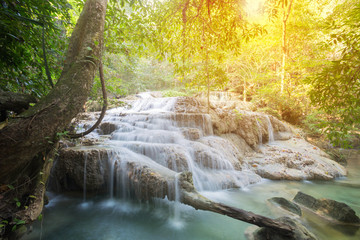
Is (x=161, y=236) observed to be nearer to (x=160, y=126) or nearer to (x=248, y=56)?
(x=160, y=126)

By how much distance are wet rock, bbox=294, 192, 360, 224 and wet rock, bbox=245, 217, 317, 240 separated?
1471mm

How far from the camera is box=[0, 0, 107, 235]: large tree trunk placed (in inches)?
65.7

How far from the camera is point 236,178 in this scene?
18.0 feet

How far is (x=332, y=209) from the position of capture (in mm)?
3545

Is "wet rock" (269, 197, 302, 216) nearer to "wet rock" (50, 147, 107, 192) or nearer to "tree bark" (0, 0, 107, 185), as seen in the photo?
"wet rock" (50, 147, 107, 192)

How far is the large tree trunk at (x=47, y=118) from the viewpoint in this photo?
1.67 meters

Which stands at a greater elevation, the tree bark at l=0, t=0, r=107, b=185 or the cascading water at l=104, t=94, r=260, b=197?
the tree bark at l=0, t=0, r=107, b=185

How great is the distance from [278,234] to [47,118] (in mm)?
3548

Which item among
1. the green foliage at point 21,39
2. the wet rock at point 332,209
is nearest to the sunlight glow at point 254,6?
the green foliage at point 21,39

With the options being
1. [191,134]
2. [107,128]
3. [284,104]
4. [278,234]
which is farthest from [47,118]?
[284,104]

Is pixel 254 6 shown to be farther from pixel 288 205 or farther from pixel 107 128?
pixel 107 128

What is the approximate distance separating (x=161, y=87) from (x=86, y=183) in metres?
21.8

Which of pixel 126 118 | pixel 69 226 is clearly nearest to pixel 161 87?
pixel 126 118

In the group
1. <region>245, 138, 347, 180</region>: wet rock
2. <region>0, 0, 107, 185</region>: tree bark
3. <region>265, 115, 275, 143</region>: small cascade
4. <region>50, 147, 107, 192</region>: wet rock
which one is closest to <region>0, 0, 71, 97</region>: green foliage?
<region>0, 0, 107, 185</region>: tree bark
